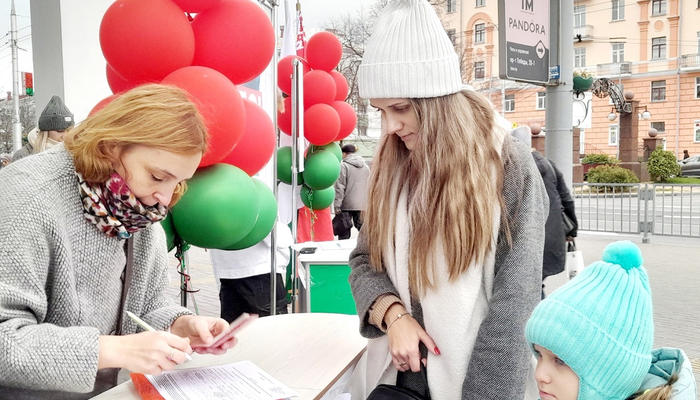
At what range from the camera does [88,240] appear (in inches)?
63.0

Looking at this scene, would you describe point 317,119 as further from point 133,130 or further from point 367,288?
point 133,130

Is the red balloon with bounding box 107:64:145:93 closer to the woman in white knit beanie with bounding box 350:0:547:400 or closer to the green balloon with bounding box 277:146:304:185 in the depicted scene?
the woman in white knit beanie with bounding box 350:0:547:400

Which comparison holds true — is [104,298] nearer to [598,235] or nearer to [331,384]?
[331,384]

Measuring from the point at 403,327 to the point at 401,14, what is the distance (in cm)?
90

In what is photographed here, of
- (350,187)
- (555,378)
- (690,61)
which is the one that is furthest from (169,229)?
(690,61)

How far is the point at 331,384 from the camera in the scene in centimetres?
187

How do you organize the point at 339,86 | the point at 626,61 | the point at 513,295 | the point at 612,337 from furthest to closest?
the point at 626,61 < the point at 339,86 < the point at 513,295 < the point at 612,337

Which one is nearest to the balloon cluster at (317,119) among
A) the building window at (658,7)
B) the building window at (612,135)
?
the building window at (612,135)

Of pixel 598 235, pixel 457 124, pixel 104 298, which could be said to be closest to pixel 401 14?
pixel 457 124

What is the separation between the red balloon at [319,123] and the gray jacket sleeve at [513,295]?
383 centimetres

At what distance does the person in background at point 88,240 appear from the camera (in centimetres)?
142

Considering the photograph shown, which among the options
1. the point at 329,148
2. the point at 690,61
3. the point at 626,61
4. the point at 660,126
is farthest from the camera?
the point at 626,61

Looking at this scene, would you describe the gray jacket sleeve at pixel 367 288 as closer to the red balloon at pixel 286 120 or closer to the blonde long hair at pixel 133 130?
the blonde long hair at pixel 133 130

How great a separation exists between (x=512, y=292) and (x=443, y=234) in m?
0.24
